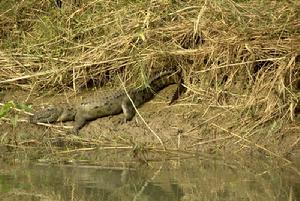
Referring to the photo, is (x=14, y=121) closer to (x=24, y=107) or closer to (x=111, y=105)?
(x=24, y=107)

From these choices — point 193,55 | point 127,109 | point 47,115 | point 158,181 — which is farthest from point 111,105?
point 158,181

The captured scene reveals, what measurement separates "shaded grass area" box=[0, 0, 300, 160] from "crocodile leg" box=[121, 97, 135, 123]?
0.20 m

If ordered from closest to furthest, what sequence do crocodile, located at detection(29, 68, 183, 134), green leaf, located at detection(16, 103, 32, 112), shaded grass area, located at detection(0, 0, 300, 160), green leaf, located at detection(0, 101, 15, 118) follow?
shaded grass area, located at detection(0, 0, 300, 160) < green leaf, located at detection(0, 101, 15, 118) < green leaf, located at detection(16, 103, 32, 112) < crocodile, located at detection(29, 68, 183, 134)

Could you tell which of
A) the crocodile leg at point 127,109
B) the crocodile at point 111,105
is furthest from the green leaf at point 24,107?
the crocodile leg at point 127,109

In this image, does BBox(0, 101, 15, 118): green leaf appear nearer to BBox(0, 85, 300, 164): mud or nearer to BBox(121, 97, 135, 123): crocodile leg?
BBox(0, 85, 300, 164): mud

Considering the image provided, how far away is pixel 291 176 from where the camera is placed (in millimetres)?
4691

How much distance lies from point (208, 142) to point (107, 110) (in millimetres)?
1062

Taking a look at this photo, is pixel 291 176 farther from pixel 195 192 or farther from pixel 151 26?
pixel 151 26

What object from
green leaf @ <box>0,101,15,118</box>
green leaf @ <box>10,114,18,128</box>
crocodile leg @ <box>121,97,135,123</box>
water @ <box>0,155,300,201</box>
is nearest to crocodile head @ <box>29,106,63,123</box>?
green leaf @ <box>10,114,18,128</box>

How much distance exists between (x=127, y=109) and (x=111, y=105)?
15cm

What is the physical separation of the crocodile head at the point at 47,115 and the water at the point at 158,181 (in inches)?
38.6

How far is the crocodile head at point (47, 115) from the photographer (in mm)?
6160

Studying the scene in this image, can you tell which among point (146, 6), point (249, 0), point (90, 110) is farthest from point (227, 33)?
point (90, 110)

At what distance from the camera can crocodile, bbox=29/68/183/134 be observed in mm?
6160
